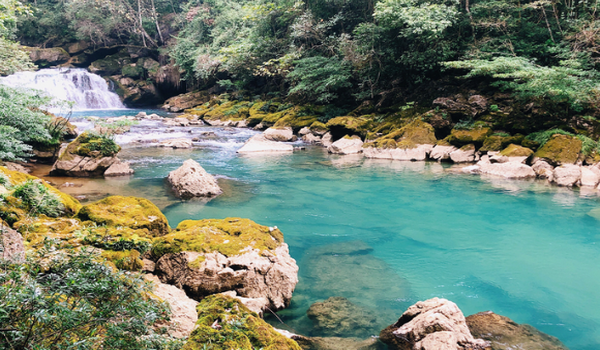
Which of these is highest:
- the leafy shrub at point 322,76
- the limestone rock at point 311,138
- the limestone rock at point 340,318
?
the leafy shrub at point 322,76

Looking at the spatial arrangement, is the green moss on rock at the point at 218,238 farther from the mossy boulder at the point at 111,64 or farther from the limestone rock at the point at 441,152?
the mossy boulder at the point at 111,64

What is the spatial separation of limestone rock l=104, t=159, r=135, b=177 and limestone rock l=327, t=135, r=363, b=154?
880 centimetres

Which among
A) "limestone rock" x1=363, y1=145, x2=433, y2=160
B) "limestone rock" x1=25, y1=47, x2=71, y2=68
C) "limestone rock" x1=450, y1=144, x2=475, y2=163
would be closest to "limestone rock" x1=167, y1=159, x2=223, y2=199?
"limestone rock" x1=363, y1=145, x2=433, y2=160

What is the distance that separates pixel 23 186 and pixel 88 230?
177 cm

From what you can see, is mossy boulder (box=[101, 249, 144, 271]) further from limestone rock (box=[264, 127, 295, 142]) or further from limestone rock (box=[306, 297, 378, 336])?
limestone rock (box=[264, 127, 295, 142])

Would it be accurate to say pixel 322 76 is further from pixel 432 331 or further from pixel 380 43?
pixel 432 331

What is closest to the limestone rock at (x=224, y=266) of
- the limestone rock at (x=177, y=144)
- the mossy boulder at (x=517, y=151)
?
the mossy boulder at (x=517, y=151)

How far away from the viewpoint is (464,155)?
13.5 meters

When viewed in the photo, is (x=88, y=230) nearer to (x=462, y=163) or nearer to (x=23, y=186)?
(x=23, y=186)

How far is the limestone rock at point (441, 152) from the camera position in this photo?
45.9 ft

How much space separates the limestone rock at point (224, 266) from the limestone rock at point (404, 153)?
10.7 meters

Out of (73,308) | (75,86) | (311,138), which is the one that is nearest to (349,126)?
(311,138)

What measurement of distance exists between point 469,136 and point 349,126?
19.2 ft

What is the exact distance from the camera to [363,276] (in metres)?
5.35
